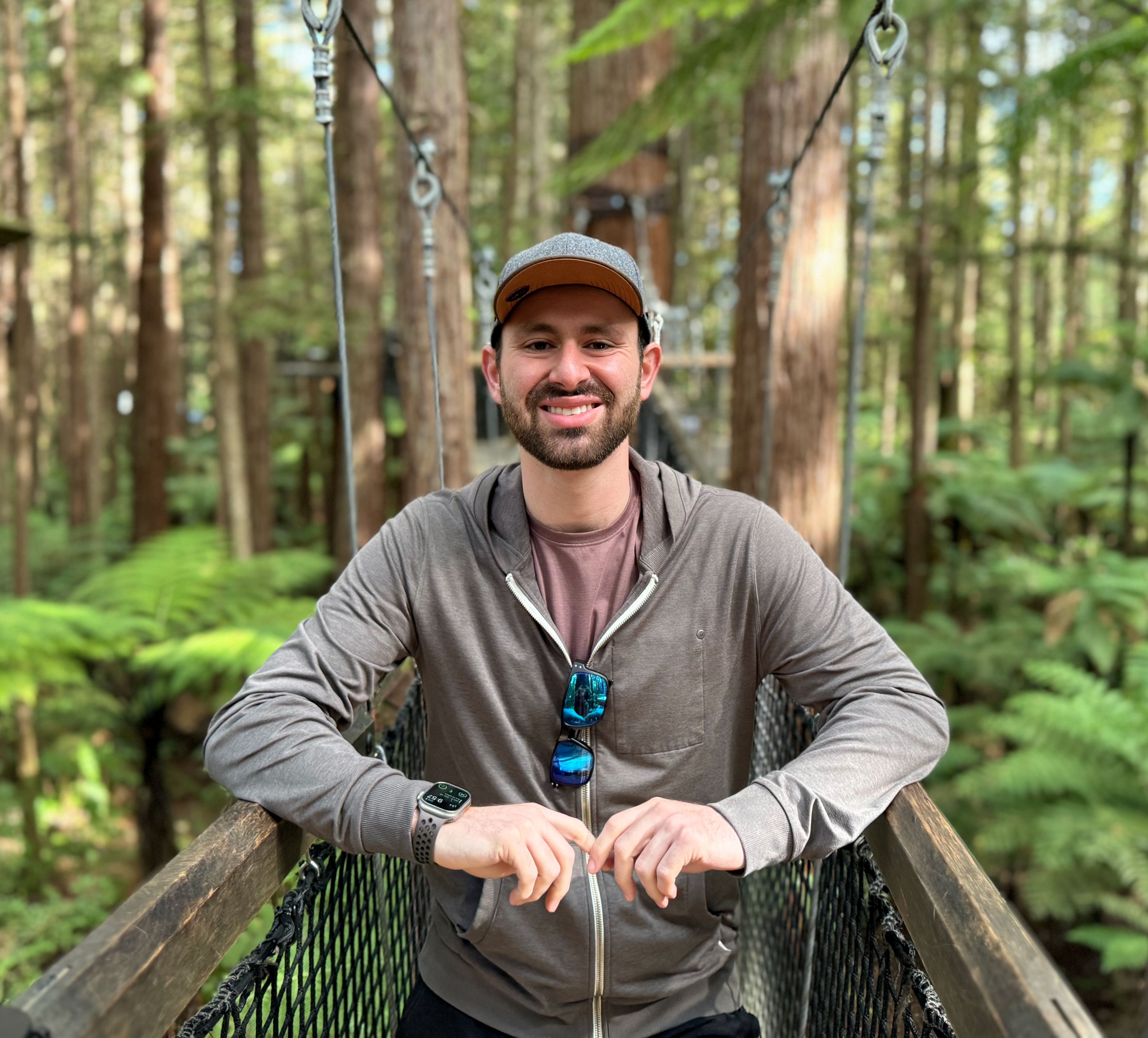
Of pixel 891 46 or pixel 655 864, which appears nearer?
pixel 655 864

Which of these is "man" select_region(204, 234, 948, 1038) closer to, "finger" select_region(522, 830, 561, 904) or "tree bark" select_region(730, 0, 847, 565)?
"finger" select_region(522, 830, 561, 904)

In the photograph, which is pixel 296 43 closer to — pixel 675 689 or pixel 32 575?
pixel 32 575

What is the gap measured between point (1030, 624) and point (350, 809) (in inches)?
253

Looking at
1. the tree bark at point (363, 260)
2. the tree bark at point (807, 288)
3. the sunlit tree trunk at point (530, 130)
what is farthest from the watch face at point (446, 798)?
the sunlit tree trunk at point (530, 130)

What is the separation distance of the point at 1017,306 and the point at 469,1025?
12.9 m

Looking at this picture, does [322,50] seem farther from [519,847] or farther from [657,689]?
[519,847]

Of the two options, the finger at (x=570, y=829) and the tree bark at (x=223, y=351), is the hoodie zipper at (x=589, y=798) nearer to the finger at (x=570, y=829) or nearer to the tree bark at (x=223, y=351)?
the finger at (x=570, y=829)

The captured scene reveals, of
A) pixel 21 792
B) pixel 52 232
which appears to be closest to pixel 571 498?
pixel 21 792

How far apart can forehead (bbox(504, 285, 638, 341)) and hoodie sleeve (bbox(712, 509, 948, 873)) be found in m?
0.42

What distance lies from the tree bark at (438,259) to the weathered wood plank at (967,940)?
3.22 meters

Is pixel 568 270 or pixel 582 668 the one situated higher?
pixel 568 270

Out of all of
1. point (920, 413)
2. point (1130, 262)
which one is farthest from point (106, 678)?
point (1130, 262)

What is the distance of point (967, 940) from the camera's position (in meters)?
1.07

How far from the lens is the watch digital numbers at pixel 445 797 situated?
4.49 feet
